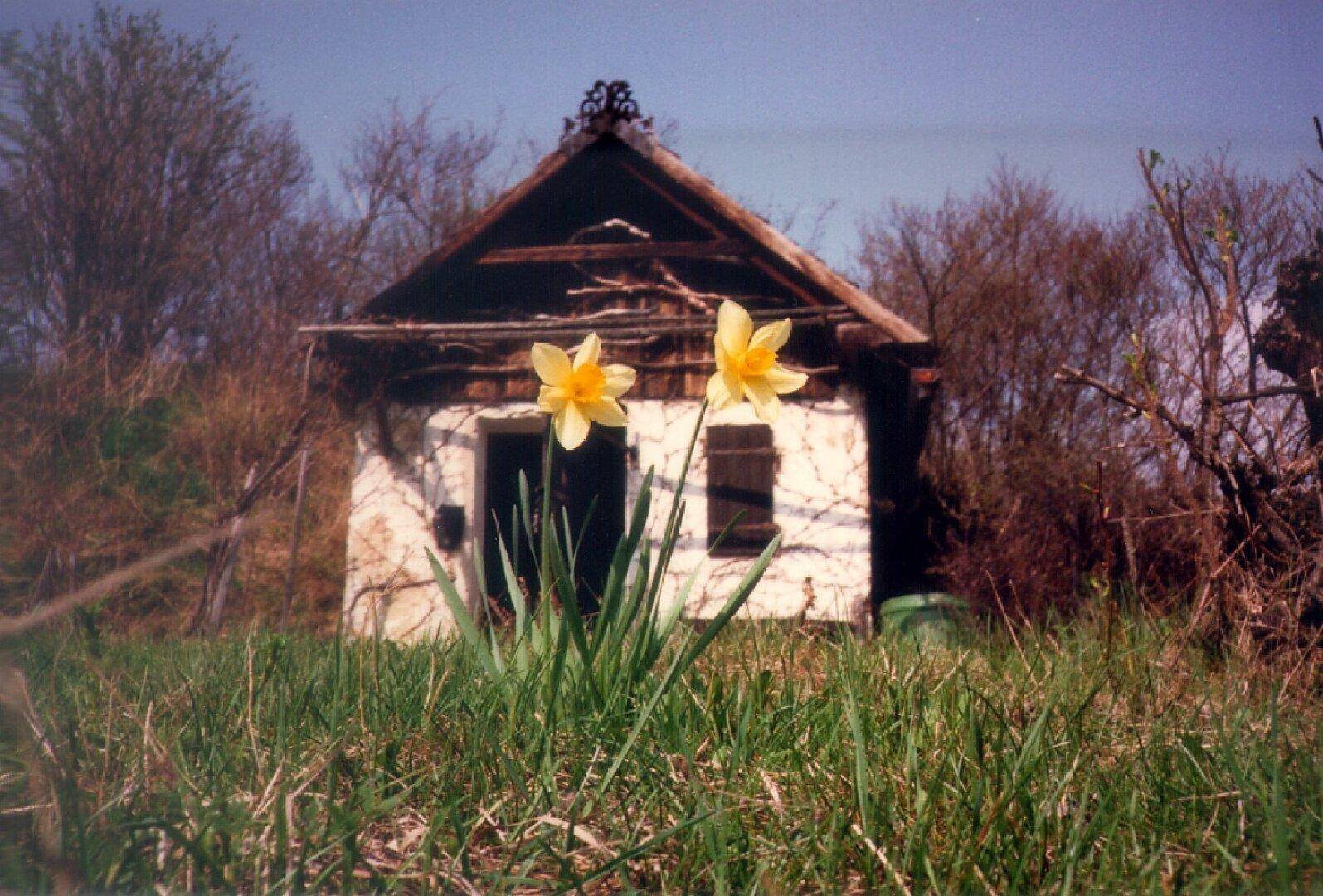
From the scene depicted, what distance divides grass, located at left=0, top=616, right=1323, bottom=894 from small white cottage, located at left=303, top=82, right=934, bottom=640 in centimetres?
540

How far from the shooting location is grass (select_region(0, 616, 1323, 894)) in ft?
3.90

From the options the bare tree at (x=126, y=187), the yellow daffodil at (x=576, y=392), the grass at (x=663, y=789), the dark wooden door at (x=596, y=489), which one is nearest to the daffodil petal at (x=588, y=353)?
the yellow daffodil at (x=576, y=392)

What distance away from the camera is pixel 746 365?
6.20ft

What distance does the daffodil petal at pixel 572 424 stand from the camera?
1.91m

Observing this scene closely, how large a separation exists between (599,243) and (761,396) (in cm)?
626

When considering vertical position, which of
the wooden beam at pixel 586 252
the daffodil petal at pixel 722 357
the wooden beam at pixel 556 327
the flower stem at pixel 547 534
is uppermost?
the wooden beam at pixel 586 252

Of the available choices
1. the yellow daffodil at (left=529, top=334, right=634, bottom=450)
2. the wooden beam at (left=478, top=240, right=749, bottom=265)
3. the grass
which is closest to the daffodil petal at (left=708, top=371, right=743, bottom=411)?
the yellow daffodil at (left=529, top=334, right=634, bottom=450)

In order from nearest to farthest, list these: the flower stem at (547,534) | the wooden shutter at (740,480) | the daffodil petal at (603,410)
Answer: the flower stem at (547,534) < the daffodil petal at (603,410) < the wooden shutter at (740,480)

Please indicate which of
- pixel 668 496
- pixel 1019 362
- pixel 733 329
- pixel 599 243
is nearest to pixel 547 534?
pixel 733 329

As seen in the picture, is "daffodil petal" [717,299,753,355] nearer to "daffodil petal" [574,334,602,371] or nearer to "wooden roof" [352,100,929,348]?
"daffodil petal" [574,334,602,371]

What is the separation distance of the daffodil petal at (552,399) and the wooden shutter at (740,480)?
18.6ft

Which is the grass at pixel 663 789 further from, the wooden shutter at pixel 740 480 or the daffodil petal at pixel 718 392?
the wooden shutter at pixel 740 480

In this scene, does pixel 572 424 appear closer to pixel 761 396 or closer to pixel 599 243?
pixel 761 396

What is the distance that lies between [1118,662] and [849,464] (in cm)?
505
